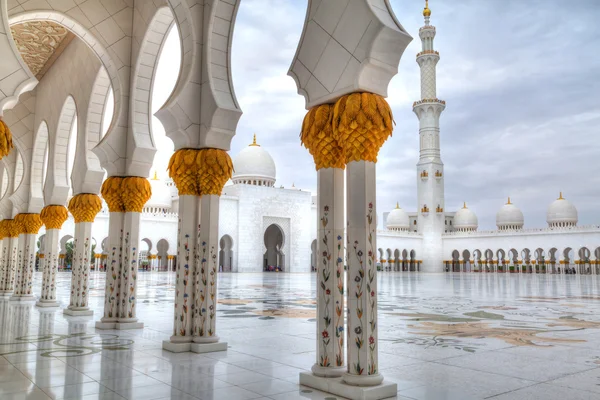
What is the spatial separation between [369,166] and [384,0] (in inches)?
35.1

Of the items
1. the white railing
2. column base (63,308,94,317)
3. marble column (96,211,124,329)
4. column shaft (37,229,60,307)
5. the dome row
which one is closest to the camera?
marble column (96,211,124,329)

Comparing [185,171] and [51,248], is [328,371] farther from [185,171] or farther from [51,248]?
[51,248]

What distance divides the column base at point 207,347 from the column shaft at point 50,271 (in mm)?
4171

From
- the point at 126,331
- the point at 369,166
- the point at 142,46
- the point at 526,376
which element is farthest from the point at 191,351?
the point at 142,46

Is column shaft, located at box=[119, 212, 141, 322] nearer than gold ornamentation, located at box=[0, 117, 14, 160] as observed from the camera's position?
No

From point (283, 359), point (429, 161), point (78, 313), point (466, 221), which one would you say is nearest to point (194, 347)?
point (283, 359)

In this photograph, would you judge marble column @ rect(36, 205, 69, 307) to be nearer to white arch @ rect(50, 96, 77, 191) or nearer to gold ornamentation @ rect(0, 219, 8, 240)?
white arch @ rect(50, 96, 77, 191)

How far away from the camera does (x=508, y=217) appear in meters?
31.3

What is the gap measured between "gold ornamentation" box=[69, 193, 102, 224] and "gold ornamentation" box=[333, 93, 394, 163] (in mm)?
4428

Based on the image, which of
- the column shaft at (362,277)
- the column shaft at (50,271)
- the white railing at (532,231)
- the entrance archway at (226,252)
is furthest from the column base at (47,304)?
the white railing at (532,231)

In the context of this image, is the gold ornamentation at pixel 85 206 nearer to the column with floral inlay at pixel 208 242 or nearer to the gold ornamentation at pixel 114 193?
the gold ornamentation at pixel 114 193

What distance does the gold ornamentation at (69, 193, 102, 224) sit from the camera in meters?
6.00

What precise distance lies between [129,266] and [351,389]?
128 inches

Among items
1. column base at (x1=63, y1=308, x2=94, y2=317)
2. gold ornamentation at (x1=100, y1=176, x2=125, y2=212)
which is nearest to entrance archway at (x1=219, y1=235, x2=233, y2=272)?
column base at (x1=63, y1=308, x2=94, y2=317)
